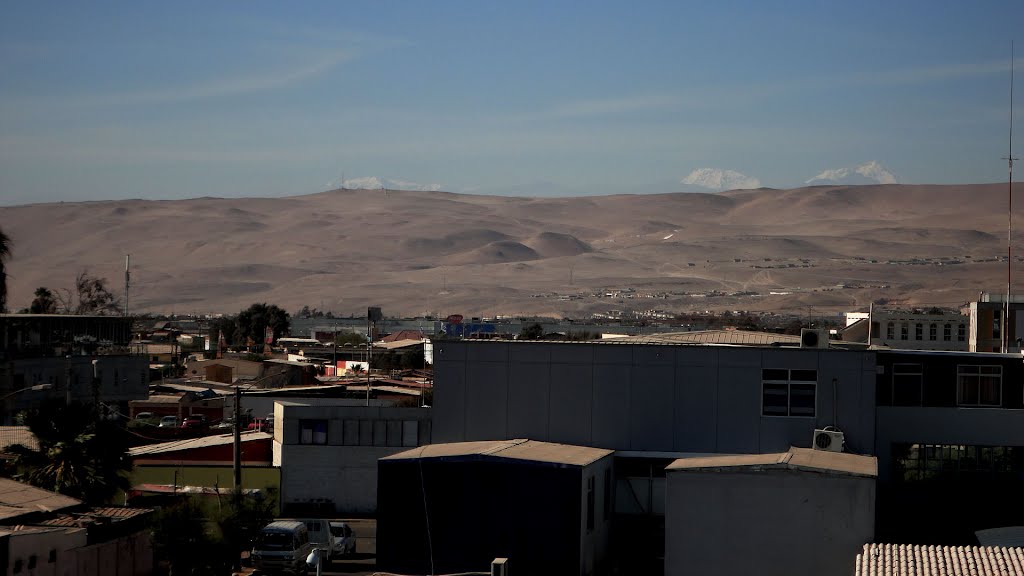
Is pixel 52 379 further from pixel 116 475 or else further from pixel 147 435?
pixel 116 475

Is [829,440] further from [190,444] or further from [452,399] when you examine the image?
[190,444]

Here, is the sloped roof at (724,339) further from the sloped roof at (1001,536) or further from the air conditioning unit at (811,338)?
the sloped roof at (1001,536)

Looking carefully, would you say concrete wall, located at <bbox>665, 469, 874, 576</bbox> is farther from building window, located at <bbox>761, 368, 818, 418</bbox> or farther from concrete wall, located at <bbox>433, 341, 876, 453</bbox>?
building window, located at <bbox>761, 368, 818, 418</bbox>

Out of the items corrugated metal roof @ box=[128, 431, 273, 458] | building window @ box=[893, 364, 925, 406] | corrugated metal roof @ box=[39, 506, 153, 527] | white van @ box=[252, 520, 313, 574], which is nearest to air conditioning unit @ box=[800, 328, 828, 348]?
building window @ box=[893, 364, 925, 406]

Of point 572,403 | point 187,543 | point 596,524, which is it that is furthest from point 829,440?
point 187,543

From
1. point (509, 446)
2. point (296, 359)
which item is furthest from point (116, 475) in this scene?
point (296, 359)

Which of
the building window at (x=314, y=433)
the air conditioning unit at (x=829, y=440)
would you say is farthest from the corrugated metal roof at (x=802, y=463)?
the building window at (x=314, y=433)
